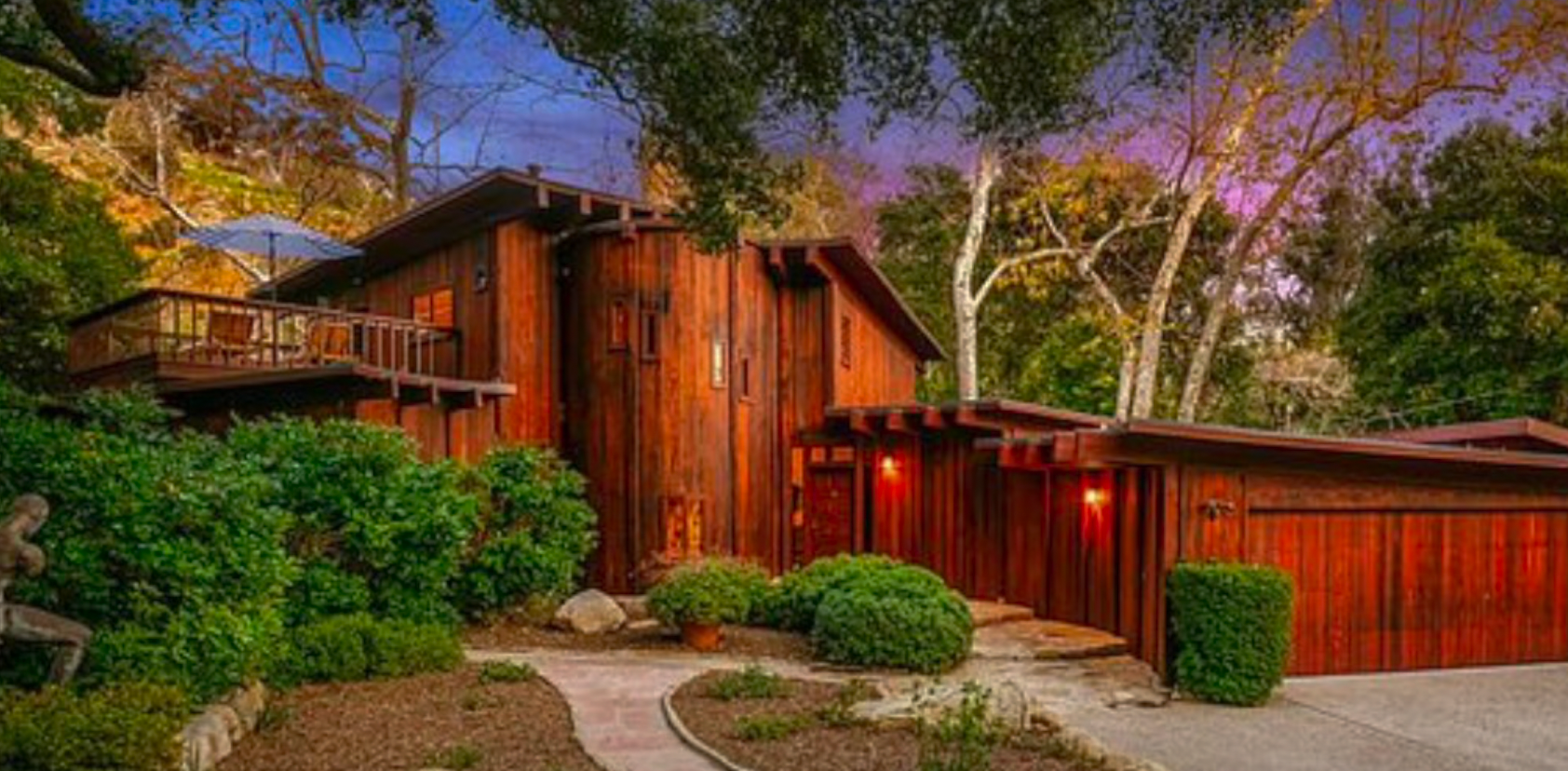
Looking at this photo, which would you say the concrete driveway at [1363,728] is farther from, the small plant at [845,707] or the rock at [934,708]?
the small plant at [845,707]

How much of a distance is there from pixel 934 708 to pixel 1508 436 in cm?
1055

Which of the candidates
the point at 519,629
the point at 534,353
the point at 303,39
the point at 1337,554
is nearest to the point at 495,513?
the point at 519,629

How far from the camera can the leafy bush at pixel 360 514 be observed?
36.7ft

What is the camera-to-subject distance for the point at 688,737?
27.5 ft

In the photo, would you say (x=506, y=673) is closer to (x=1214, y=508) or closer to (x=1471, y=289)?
(x=1214, y=508)

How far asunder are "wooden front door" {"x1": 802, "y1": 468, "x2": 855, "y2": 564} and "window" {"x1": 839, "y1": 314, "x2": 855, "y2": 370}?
1.93 meters

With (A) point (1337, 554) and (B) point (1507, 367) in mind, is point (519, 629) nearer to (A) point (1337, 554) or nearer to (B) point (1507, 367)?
(A) point (1337, 554)

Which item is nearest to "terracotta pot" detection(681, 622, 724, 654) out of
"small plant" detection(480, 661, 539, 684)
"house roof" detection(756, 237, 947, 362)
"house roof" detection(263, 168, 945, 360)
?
"small plant" detection(480, 661, 539, 684)

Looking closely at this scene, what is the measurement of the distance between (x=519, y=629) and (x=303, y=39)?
1736 centimetres

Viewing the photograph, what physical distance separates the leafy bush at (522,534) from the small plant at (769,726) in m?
5.22

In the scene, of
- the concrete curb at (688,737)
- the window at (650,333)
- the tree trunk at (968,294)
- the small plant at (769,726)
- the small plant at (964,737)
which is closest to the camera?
the small plant at (964,737)

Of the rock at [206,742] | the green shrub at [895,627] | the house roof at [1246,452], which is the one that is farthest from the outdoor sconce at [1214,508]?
the rock at [206,742]

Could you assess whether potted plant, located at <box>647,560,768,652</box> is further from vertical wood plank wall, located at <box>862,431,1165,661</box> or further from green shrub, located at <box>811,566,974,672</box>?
vertical wood plank wall, located at <box>862,431,1165,661</box>

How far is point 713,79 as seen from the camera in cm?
738
